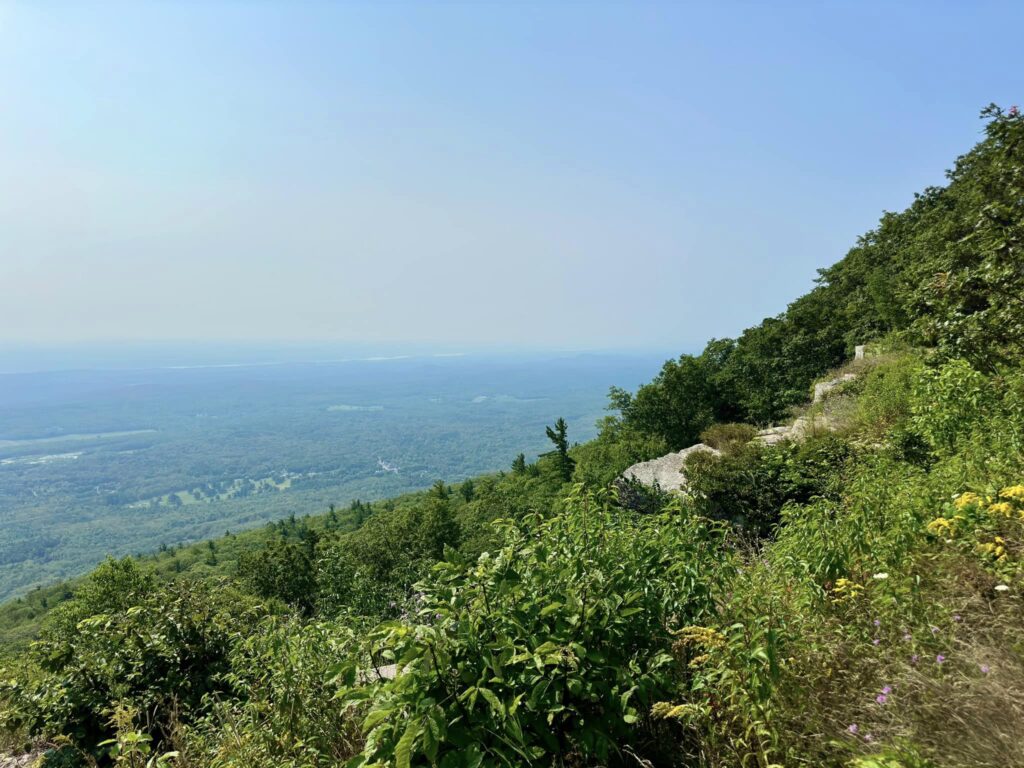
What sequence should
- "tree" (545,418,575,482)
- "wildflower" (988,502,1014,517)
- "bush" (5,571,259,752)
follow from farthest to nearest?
1. "tree" (545,418,575,482)
2. "bush" (5,571,259,752)
3. "wildflower" (988,502,1014,517)

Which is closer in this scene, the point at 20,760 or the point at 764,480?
the point at 20,760

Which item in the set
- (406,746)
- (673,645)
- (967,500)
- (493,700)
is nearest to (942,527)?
(967,500)

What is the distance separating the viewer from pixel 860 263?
3306 cm

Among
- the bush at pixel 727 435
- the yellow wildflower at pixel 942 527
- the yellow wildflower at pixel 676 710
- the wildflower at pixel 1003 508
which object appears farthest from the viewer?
the bush at pixel 727 435

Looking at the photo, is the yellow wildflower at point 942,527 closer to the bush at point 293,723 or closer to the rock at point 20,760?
the bush at point 293,723

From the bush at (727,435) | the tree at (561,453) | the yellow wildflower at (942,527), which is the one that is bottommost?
the tree at (561,453)

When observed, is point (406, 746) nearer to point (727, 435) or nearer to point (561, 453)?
point (727, 435)

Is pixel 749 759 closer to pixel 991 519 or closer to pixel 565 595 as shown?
pixel 565 595

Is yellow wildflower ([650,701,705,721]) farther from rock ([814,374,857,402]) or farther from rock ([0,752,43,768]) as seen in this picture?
rock ([814,374,857,402])

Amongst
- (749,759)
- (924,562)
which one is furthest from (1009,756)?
(924,562)

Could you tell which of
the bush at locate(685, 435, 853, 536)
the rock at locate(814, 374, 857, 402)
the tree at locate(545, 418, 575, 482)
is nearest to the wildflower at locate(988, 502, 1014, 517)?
the bush at locate(685, 435, 853, 536)

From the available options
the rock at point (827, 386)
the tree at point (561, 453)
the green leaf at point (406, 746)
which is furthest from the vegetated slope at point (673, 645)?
Result: the tree at point (561, 453)

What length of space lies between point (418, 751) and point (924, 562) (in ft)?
11.4

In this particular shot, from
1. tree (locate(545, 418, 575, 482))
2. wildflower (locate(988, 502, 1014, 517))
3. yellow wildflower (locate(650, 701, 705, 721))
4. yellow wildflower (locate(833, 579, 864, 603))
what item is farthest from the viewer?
tree (locate(545, 418, 575, 482))
